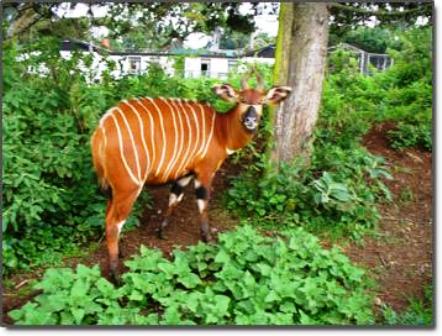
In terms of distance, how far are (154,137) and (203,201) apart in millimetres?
363

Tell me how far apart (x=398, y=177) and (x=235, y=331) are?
1.22m

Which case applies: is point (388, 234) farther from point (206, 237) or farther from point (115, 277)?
point (115, 277)

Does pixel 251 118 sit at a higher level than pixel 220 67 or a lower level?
lower

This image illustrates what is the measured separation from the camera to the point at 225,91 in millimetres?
2502

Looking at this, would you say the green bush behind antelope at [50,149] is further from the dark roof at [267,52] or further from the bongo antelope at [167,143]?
the dark roof at [267,52]

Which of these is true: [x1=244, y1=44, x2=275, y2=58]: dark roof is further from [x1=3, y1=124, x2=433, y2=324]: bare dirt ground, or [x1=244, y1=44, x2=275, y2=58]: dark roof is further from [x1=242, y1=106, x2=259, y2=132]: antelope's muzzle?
[x1=3, y1=124, x2=433, y2=324]: bare dirt ground

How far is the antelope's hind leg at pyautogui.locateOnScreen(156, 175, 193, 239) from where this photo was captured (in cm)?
269

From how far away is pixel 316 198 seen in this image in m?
2.68

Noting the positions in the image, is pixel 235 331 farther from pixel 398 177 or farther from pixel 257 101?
pixel 398 177

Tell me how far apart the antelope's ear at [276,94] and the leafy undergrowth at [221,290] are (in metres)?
0.52

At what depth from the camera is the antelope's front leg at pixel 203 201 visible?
2.64 metres

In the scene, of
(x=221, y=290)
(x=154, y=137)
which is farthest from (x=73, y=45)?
(x=221, y=290)

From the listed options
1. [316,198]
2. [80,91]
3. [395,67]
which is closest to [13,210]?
[80,91]

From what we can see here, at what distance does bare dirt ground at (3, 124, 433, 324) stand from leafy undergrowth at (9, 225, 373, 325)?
0.41 feet
